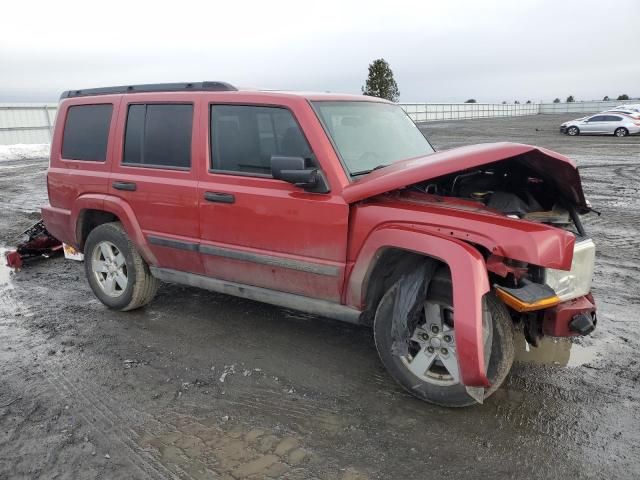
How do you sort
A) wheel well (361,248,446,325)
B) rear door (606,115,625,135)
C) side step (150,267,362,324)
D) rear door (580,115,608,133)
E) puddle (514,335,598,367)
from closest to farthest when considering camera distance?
1. wheel well (361,248,446,325)
2. side step (150,267,362,324)
3. puddle (514,335,598,367)
4. rear door (606,115,625,135)
5. rear door (580,115,608,133)

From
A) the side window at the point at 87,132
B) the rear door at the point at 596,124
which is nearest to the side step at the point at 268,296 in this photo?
the side window at the point at 87,132

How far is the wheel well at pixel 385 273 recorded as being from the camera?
3.47 m

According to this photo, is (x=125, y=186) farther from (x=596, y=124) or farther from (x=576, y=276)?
(x=596, y=124)

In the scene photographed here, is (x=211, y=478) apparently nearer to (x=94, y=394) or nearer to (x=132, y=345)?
(x=94, y=394)

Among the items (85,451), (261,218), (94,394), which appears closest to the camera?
(85,451)

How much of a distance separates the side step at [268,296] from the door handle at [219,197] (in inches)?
27.7

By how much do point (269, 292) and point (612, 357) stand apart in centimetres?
266

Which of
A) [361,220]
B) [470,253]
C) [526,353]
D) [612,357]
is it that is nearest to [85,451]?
[361,220]

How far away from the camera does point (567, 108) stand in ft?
216

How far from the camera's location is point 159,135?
4508 mm

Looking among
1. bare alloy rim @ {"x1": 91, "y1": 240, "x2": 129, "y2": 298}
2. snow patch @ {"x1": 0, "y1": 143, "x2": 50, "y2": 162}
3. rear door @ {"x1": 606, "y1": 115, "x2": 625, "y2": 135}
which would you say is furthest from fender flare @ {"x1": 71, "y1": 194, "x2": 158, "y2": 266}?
rear door @ {"x1": 606, "y1": 115, "x2": 625, "y2": 135}

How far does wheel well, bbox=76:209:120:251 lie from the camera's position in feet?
16.8

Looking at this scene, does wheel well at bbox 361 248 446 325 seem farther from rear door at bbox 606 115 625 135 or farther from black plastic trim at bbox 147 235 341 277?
rear door at bbox 606 115 625 135

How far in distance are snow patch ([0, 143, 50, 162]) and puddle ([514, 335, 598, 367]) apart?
24584mm
